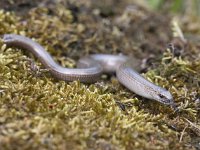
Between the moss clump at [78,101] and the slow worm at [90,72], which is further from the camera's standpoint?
the slow worm at [90,72]

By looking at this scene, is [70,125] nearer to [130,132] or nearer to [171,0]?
[130,132]

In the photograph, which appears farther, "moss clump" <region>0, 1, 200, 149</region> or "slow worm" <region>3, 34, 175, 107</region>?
"slow worm" <region>3, 34, 175, 107</region>

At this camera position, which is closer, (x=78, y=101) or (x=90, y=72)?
(x=78, y=101)

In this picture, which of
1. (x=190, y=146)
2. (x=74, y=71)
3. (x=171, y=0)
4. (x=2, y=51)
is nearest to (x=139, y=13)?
(x=171, y=0)
